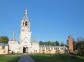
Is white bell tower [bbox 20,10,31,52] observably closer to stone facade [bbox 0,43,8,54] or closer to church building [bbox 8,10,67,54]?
church building [bbox 8,10,67,54]

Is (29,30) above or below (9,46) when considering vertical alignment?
above

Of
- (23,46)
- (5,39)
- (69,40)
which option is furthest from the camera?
(5,39)

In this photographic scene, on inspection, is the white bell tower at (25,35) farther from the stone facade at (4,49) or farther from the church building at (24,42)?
the stone facade at (4,49)

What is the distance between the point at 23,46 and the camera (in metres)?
93.7

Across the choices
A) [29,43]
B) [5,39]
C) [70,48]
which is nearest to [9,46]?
[29,43]

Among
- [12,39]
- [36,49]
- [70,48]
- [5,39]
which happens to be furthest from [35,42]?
[5,39]

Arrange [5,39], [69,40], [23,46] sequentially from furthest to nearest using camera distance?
[5,39] → [23,46] → [69,40]

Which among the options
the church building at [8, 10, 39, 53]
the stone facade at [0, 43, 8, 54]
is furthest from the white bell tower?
the stone facade at [0, 43, 8, 54]

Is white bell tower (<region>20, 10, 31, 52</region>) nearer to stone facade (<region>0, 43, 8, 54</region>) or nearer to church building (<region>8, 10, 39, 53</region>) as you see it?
church building (<region>8, 10, 39, 53</region>)

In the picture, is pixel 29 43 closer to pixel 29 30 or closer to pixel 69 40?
pixel 29 30

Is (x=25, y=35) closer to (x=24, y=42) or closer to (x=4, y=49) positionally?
(x=24, y=42)

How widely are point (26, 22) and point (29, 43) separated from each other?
8.43 m

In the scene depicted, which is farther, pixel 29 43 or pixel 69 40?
pixel 29 43

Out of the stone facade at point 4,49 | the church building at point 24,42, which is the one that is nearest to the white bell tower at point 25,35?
the church building at point 24,42
